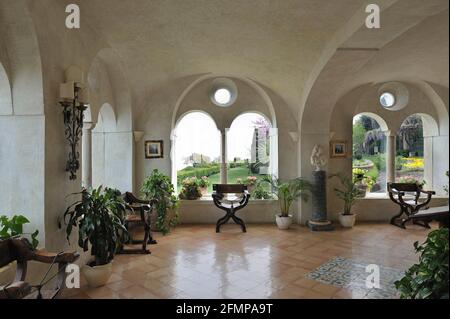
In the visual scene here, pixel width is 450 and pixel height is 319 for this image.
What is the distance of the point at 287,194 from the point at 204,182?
1.88m

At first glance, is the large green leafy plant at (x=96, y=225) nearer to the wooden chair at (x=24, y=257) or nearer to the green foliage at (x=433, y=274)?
the wooden chair at (x=24, y=257)

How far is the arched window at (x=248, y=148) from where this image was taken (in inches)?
255

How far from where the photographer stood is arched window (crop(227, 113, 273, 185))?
21.2ft

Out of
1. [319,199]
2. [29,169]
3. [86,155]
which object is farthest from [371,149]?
[29,169]

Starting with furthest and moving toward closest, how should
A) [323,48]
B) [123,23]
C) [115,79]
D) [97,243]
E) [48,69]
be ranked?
1. [115,79]
2. [323,48]
3. [123,23]
4. [97,243]
5. [48,69]

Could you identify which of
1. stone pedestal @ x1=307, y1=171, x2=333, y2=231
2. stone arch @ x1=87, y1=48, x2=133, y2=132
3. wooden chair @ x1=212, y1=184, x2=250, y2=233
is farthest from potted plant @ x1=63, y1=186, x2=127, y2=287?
stone pedestal @ x1=307, y1=171, x2=333, y2=231

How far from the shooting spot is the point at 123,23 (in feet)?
11.4

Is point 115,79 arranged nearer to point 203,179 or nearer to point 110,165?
point 110,165

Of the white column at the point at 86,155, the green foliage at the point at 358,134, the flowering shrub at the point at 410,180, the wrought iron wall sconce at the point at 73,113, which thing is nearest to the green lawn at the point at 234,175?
the green foliage at the point at 358,134

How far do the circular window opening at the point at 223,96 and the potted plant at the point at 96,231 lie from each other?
3.88 m

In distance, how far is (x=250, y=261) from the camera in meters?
3.71

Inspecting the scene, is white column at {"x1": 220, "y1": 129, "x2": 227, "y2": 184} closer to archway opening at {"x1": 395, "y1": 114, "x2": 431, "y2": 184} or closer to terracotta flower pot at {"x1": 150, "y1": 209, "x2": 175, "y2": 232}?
terracotta flower pot at {"x1": 150, "y1": 209, "x2": 175, "y2": 232}

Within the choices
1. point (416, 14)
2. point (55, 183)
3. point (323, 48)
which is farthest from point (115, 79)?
point (416, 14)
